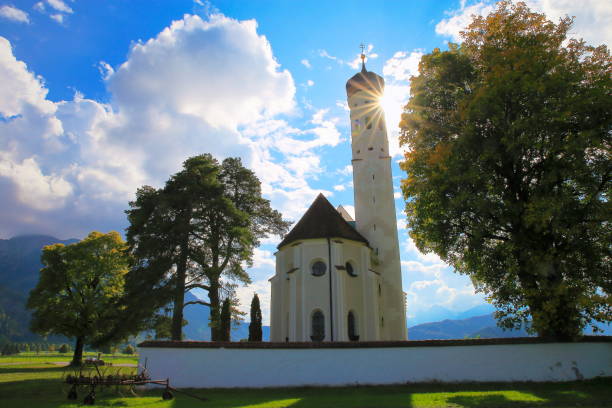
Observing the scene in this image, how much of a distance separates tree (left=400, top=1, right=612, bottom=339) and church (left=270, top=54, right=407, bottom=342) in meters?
8.38

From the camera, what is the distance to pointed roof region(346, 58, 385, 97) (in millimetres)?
34125

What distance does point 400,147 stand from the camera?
20.5 metres

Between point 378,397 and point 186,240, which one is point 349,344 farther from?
point 186,240

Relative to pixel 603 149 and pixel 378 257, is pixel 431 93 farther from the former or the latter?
pixel 378 257

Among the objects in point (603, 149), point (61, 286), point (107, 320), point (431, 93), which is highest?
point (431, 93)

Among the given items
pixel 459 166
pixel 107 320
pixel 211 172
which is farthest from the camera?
pixel 211 172

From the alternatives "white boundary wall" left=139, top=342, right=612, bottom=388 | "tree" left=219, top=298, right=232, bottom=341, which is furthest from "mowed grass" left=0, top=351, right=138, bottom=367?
"white boundary wall" left=139, top=342, right=612, bottom=388

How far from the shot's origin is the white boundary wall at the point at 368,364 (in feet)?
52.0

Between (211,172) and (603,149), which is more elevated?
(211,172)

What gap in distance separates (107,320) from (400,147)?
22711mm

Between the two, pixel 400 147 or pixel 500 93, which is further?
pixel 400 147

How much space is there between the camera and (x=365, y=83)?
112 ft

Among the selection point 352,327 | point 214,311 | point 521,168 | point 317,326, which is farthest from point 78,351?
point 521,168

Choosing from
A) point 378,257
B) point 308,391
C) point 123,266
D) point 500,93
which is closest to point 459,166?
point 500,93
